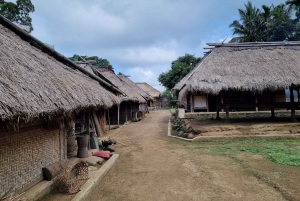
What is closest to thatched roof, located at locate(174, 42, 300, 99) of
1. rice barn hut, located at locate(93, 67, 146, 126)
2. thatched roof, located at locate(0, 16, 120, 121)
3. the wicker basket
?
the wicker basket

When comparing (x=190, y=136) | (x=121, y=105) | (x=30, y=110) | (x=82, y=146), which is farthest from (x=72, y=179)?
(x=121, y=105)

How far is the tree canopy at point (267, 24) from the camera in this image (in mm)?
30219

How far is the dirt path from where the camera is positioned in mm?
4523

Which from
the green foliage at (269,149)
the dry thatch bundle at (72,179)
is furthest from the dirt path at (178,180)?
the green foliage at (269,149)

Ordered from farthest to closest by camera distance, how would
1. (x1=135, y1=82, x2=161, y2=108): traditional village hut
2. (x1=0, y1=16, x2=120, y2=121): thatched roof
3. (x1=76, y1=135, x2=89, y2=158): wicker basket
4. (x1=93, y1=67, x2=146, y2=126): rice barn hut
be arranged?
(x1=135, y1=82, x2=161, y2=108): traditional village hut
(x1=93, y1=67, x2=146, y2=126): rice barn hut
(x1=76, y1=135, x2=89, y2=158): wicker basket
(x1=0, y1=16, x2=120, y2=121): thatched roof

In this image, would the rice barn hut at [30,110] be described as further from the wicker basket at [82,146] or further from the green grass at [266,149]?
the green grass at [266,149]

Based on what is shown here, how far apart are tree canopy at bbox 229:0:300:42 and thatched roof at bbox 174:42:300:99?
62.7 feet

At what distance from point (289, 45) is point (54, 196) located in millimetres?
15455

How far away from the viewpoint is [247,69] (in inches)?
463

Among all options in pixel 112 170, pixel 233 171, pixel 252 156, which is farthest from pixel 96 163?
pixel 252 156

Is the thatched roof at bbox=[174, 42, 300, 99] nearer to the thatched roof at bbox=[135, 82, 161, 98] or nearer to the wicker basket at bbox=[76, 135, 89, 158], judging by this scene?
the wicker basket at bbox=[76, 135, 89, 158]

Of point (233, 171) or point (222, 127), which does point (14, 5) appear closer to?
point (222, 127)

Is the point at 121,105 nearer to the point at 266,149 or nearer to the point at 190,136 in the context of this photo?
the point at 190,136

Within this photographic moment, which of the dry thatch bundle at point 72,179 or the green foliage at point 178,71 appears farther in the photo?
the green foliage at point 178,71
